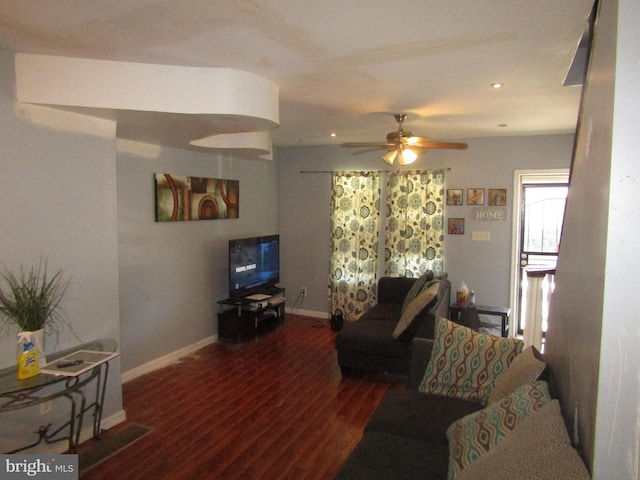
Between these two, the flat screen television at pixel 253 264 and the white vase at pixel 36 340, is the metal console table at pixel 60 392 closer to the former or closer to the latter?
the white vase at pixel 36 340

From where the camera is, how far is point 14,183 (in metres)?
Answer: 2.54

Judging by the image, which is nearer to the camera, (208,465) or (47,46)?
(47,46)

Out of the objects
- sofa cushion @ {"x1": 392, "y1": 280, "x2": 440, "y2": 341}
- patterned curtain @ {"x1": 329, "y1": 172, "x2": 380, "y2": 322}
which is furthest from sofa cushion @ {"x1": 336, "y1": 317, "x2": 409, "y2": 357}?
patterned curtain @ {"x1": 329, "y1": 172, "x2": 380, "y2": 322}

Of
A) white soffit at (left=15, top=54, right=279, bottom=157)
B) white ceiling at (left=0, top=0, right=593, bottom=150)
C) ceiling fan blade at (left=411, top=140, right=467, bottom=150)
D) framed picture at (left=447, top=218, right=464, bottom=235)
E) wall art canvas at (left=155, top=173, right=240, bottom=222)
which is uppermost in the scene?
white ceiling at (left=0, top=0, right=593, bottom=150)

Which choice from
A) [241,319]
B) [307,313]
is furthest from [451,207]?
[241,319]

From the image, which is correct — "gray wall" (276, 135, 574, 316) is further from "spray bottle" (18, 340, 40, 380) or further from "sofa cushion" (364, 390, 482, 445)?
"spray bottle" (18, 340, 40, 380)

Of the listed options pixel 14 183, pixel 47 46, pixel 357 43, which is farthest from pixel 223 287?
pixel 357 43

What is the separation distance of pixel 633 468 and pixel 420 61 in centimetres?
214

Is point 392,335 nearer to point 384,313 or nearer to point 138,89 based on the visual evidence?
point 384,313

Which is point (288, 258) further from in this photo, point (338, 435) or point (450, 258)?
point (338, 435)

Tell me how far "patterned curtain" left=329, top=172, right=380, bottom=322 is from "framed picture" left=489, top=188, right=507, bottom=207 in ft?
4.73

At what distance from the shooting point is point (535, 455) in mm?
1481

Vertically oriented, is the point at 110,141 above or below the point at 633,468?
above

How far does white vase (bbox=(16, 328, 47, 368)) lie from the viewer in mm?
2426
